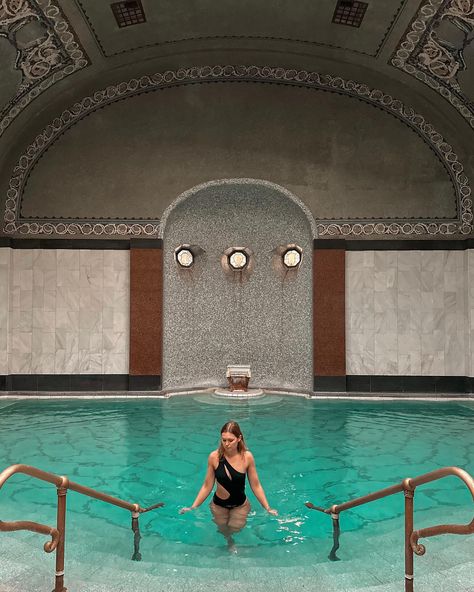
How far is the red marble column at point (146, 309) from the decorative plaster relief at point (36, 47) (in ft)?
12.6

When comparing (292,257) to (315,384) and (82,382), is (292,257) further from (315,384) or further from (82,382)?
(82,382)

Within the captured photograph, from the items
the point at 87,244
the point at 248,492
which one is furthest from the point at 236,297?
the point at 248,492

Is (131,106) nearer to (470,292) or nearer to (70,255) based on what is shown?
(70,255)

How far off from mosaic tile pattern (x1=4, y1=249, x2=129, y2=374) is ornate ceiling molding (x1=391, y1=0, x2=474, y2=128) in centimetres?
720

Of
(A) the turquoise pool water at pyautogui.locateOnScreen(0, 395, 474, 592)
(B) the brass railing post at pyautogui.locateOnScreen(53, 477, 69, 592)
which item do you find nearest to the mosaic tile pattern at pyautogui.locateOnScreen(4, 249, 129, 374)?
(A) the turquoise pool water at pyautogui.locateOnScreen(0, 395, 474, 592)

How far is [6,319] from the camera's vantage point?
443 inches

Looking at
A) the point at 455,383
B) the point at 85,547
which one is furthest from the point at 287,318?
the point at 85,547

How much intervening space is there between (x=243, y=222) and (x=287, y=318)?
2634 millimetres

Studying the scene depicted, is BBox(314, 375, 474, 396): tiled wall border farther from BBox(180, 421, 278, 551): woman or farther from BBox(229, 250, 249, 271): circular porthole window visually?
BBox(180, 421, 278, 551): woman

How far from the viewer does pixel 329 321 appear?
37.3ft

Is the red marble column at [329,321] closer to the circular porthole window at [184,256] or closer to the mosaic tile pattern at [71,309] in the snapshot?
the circular porthole window at [184,256]

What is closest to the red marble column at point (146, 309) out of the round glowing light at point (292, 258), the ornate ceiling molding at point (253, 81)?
the ornate ceiling molding at point (253, 81)

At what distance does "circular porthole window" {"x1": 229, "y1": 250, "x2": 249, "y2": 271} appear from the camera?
1242 centimetres

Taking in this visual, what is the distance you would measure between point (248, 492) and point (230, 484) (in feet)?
3.67
